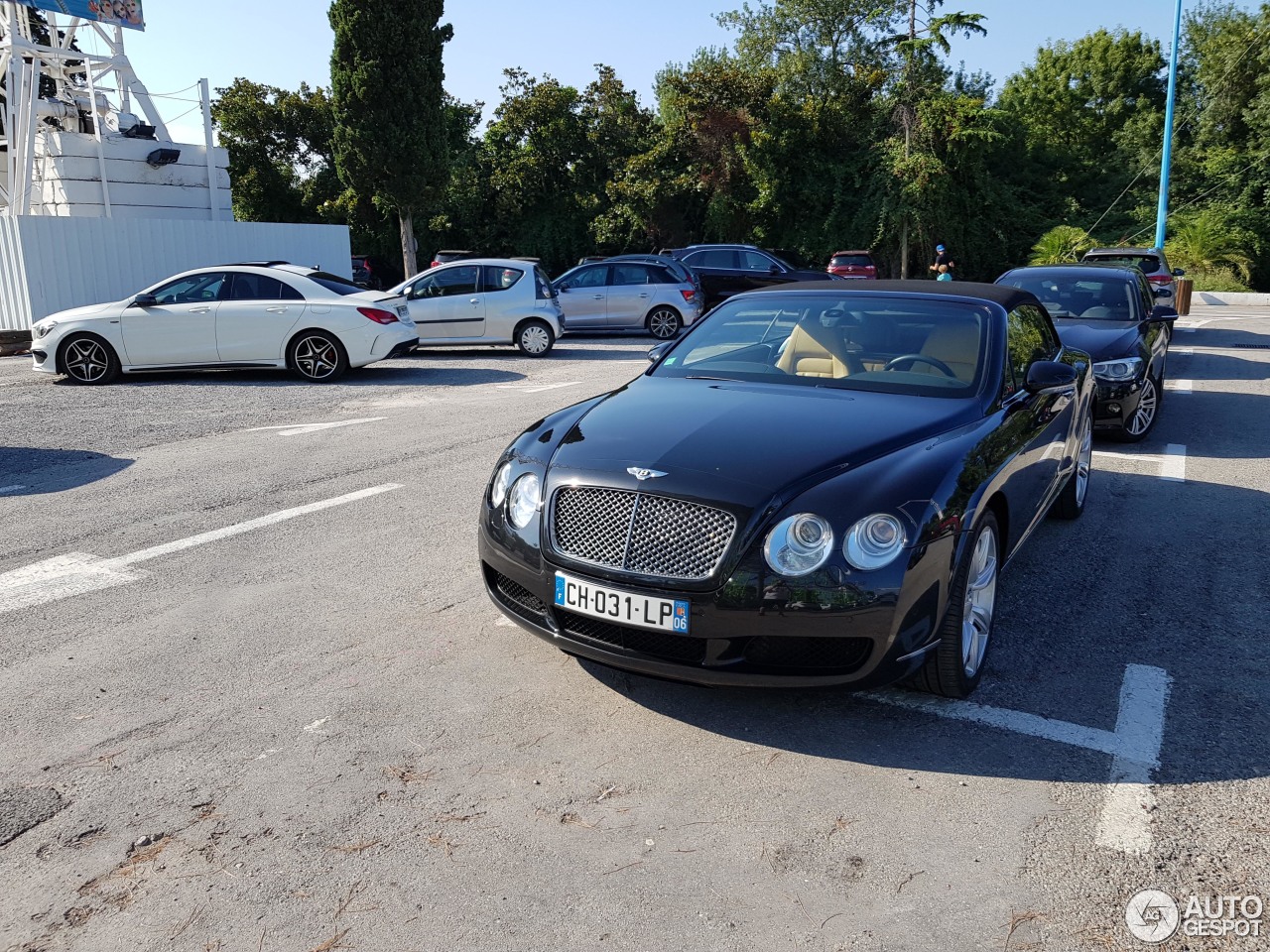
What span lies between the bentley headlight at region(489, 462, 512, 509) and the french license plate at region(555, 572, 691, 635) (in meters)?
0.55

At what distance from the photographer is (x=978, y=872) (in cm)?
284

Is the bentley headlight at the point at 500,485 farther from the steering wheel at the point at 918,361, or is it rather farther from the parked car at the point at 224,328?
the parked car at the point at 224,328

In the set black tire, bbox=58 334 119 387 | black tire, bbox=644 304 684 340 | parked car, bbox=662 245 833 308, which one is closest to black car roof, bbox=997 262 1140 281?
black tire, bbox=644 304 684 340

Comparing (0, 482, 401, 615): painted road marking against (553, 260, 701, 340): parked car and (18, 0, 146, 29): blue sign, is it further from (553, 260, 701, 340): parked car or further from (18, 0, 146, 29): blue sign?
(18, 0, 146, 29): blue sign

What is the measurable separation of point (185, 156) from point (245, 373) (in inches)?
495

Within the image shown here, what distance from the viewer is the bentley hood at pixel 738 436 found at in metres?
3.59

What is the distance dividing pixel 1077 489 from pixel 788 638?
150 inches

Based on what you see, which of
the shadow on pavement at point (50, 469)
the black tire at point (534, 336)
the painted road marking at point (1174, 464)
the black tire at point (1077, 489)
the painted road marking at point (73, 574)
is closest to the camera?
the painted road marking at point (73, 574)

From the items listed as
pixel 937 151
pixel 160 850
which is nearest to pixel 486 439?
pixel 160 850

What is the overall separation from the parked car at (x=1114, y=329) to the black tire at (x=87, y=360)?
10561 millimetres

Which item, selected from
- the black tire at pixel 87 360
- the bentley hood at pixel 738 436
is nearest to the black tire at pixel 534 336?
the black tire at pixel 87 360

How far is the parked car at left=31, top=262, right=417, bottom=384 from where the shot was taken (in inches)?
496

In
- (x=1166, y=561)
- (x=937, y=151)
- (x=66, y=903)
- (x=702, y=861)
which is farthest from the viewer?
(x=937, y=151)

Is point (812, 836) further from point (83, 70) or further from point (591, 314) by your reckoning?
point (83, 70)
